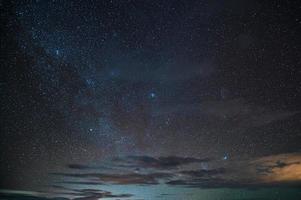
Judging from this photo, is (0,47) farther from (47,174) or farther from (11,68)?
(47,174)

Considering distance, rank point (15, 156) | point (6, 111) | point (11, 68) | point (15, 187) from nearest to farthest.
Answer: point (11, 68) < point (6, 111) < point (15, 156) < point (15, 187)

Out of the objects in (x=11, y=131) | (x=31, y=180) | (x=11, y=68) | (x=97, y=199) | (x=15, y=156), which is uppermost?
(x=11, y=68)

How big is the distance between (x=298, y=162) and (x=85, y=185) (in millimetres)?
23764

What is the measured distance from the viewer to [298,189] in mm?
39469

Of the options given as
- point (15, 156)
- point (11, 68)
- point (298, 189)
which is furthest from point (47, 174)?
point (298, 189)

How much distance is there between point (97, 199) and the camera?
39906 mm

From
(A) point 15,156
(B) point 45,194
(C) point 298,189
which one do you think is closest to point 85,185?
(B) point 45,194

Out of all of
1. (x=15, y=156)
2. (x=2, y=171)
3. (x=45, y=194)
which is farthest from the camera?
(x=45, y=194)

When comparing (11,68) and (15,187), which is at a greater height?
(11,68)

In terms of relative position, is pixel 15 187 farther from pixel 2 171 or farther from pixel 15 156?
pixel 15 156

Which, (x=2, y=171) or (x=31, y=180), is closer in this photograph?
(x=2, y=171)

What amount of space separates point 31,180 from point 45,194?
8.24m

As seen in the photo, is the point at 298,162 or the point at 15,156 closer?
the point at 15,156

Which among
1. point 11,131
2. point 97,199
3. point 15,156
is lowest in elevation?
point 97,199
